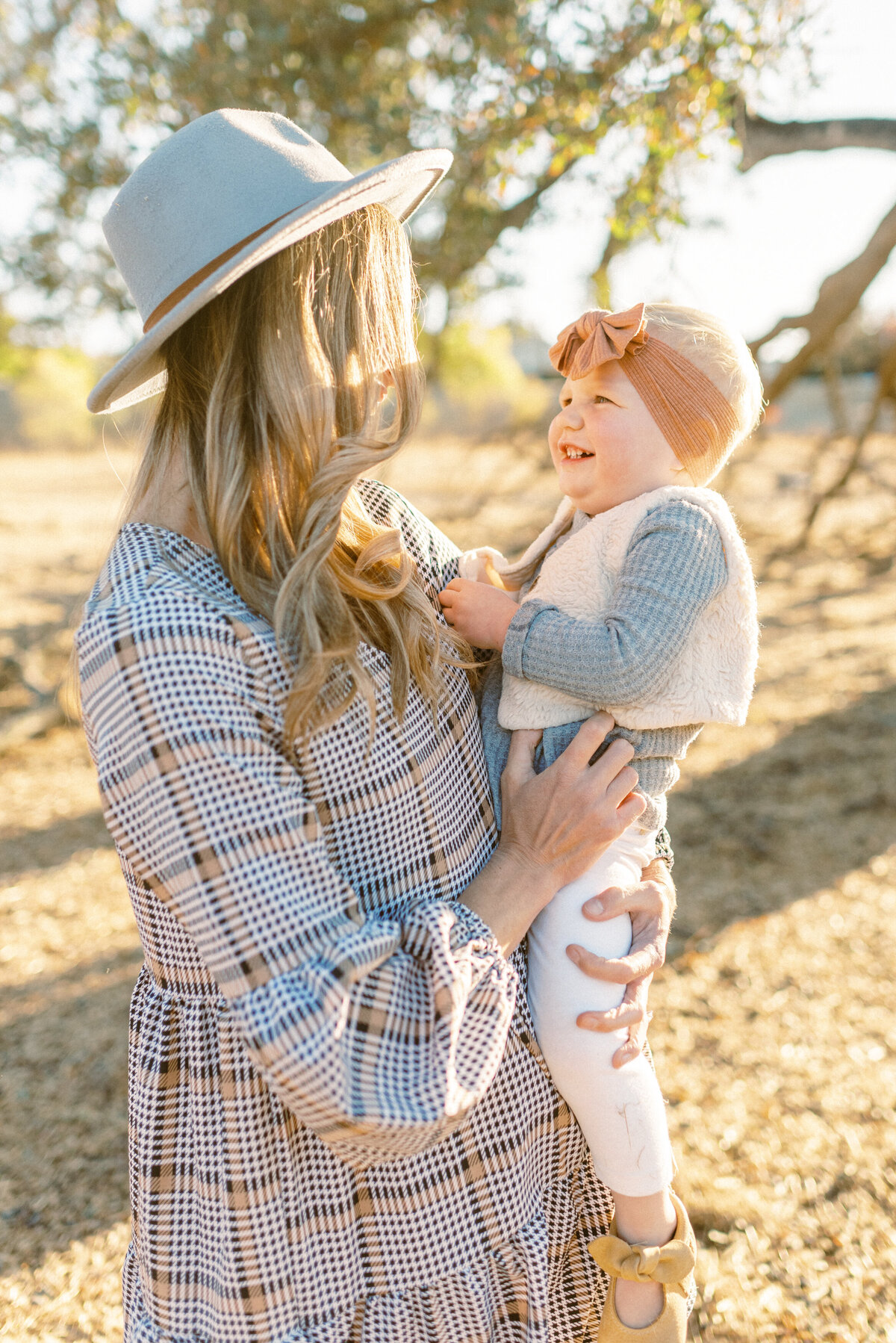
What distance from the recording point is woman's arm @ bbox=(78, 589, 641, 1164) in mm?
1026

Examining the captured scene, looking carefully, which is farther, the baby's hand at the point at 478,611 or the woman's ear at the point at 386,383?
the baby's hand at the point at 478,611

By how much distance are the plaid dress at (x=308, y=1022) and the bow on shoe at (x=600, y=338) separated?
2.04ft

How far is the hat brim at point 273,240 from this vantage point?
3.83ft

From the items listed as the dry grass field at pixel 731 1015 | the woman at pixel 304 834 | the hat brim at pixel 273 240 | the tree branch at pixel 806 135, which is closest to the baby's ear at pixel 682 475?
the woman at pixel 304 834

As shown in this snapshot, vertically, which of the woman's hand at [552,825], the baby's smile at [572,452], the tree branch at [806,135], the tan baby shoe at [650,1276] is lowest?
the tan baby shoe at [650,1276]

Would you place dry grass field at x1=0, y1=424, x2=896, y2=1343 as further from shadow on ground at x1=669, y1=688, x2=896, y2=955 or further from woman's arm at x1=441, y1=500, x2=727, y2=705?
woman's arm at x1=441, y1=500, x2=727, y2=705

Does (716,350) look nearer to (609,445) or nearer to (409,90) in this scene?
(609,445)

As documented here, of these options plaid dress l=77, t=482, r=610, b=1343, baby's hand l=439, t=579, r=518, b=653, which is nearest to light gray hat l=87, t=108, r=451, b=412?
plaid dress l=77, t=482, r=610, b=1343

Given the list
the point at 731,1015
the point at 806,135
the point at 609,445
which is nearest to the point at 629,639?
the point at 609,445

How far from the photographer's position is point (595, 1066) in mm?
1349

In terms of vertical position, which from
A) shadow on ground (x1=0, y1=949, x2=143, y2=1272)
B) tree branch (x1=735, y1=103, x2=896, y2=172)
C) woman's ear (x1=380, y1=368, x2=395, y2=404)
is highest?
tree branch (x1=735, y1=103, x2=896, y2=172)

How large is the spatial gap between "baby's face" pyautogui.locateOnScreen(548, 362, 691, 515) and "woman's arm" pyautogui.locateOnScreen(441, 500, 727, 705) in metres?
0.12

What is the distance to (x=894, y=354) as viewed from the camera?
21.7ft

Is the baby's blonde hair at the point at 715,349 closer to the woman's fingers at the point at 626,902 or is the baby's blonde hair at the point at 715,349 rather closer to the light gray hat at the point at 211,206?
the light gray hat at the point at 211,206
